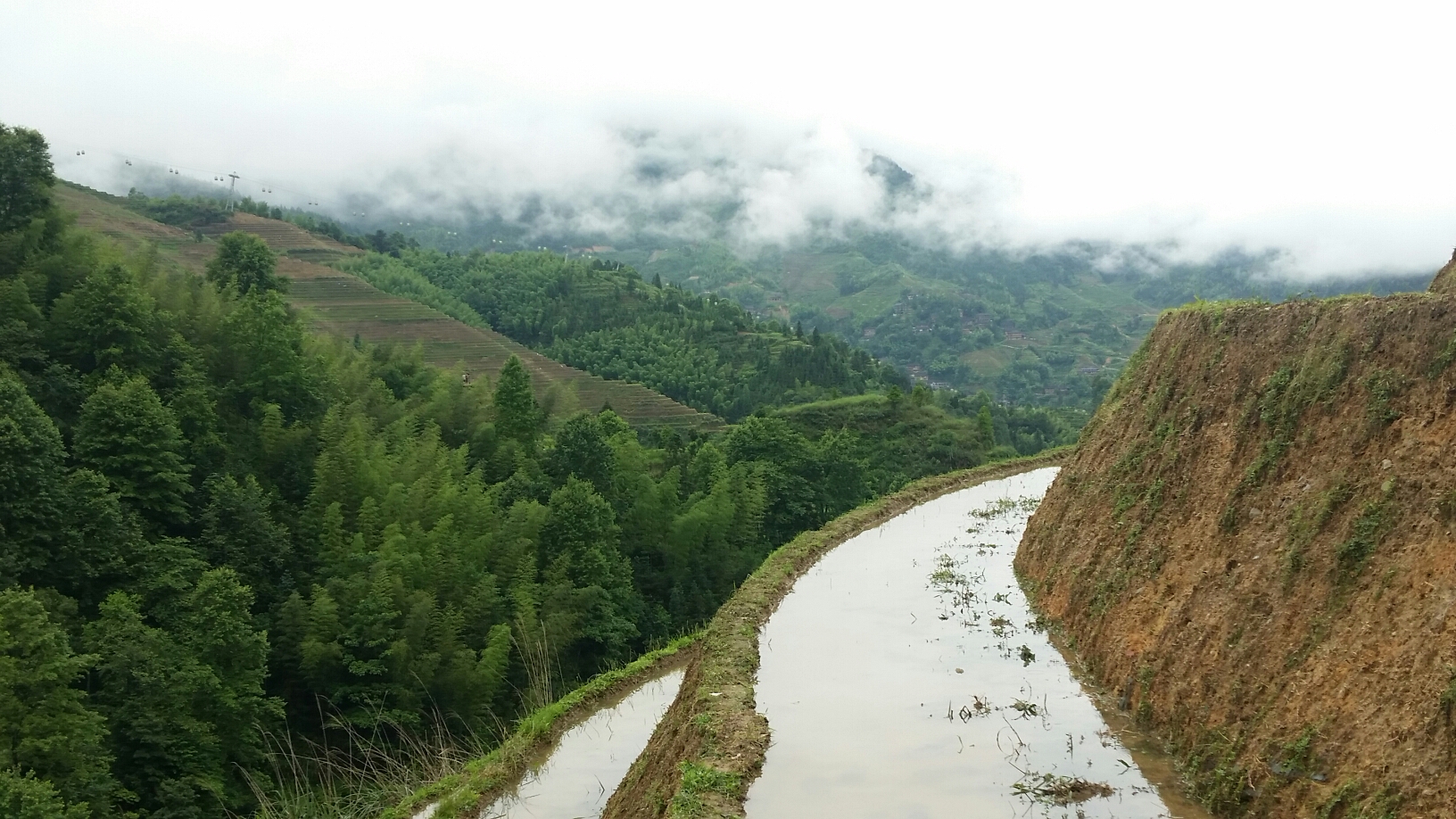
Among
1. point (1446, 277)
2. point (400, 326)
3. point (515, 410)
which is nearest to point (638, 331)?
point (400, 326)

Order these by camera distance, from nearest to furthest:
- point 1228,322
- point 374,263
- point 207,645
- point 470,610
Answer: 1. point 1228,322
2. point 207,645
3. point 470,610
4. point 374,263

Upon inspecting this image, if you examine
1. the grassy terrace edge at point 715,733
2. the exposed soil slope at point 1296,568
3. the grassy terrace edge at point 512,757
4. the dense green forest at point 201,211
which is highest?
the dense green forest at point 201,211

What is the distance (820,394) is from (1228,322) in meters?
61.4

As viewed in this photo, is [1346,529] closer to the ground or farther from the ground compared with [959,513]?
farther from the ground

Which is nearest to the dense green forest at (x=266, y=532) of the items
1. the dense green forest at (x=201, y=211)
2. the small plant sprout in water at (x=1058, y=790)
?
the small plant sprout in water at (x=1058, y=790)

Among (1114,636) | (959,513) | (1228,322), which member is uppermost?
(1228,322)

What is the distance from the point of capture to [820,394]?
75562mm

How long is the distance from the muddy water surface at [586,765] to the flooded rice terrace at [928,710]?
2.74 meters

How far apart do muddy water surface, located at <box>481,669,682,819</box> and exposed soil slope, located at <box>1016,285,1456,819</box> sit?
6.94 metres

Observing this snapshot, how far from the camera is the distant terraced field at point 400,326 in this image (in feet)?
190

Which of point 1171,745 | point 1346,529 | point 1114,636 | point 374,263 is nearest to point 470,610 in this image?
point 1114,636

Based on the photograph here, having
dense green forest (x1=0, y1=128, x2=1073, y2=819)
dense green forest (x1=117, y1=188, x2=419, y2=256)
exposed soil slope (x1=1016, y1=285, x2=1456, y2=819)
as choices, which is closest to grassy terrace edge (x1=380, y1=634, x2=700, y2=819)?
dense green forest (x1=0, y1=128, x2=1073, y2=819)

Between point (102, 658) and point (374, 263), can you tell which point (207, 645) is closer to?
point (102, 658)

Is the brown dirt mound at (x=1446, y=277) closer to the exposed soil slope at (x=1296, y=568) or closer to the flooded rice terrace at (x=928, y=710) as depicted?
the exposed soil slope at (x=1296, y=568)
